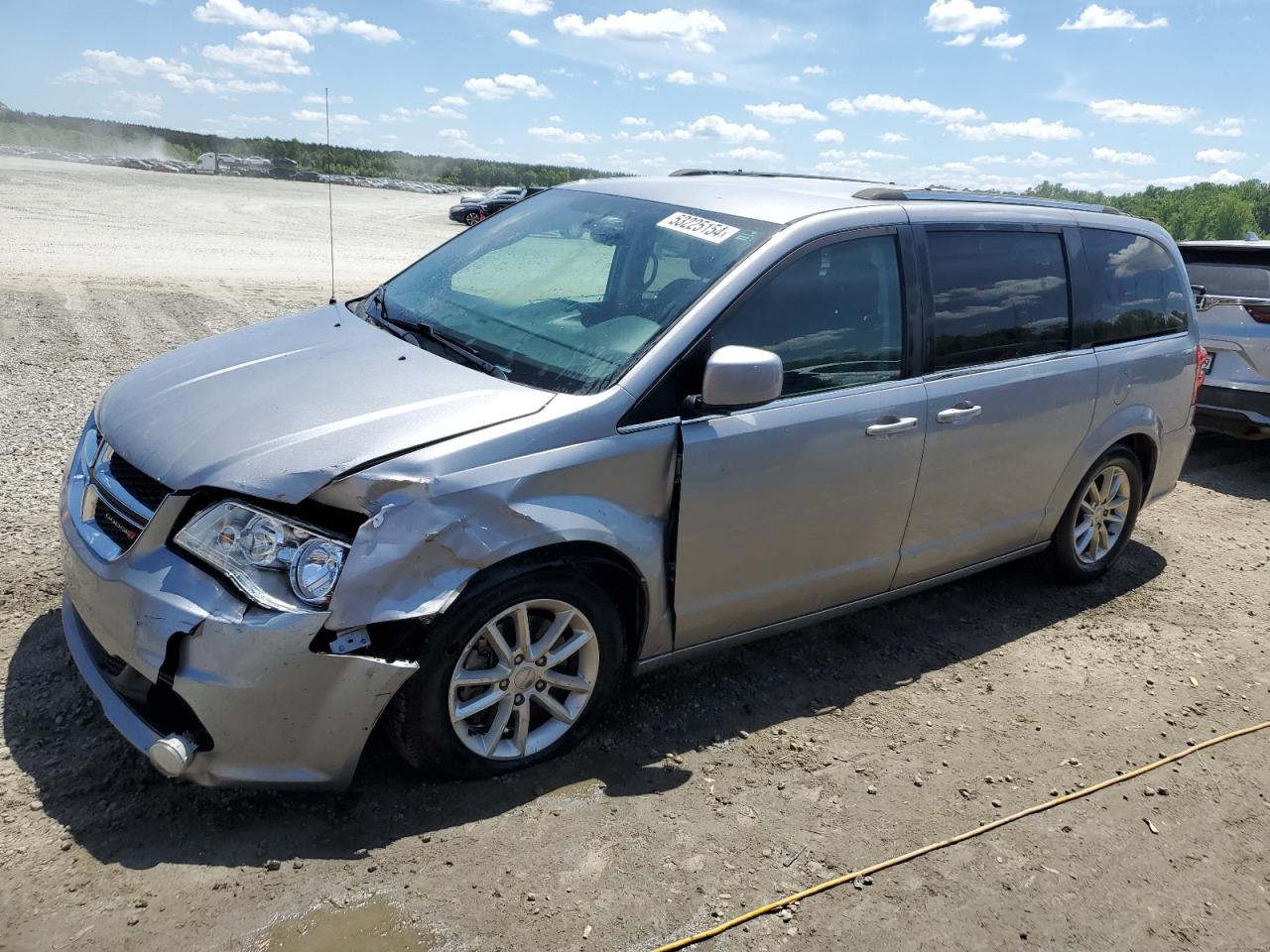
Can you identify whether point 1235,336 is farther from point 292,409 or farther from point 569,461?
point 292,409

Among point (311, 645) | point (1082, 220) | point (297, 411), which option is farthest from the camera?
point (1082, 220)

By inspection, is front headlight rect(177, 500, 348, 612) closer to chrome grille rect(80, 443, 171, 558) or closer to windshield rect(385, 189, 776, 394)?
chrome grille rect(80, 443, 171, 558)

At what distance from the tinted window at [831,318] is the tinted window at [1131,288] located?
58.0 inches

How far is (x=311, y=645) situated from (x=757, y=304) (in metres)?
1.88

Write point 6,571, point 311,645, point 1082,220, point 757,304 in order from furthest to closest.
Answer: point 1082,220, point 6,571, point 757,304, point 311,645

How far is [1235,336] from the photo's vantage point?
770 centimetres

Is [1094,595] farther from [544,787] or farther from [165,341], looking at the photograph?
[165,341]

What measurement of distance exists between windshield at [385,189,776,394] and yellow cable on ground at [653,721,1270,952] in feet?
5.41

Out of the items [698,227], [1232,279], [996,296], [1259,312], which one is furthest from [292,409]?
[1232,279]

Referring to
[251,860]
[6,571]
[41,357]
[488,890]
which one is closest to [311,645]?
[251,860]

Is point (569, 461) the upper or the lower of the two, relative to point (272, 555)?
upper

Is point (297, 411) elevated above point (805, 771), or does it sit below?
above

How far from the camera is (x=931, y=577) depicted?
4453 mm

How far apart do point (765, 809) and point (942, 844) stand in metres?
0.58
